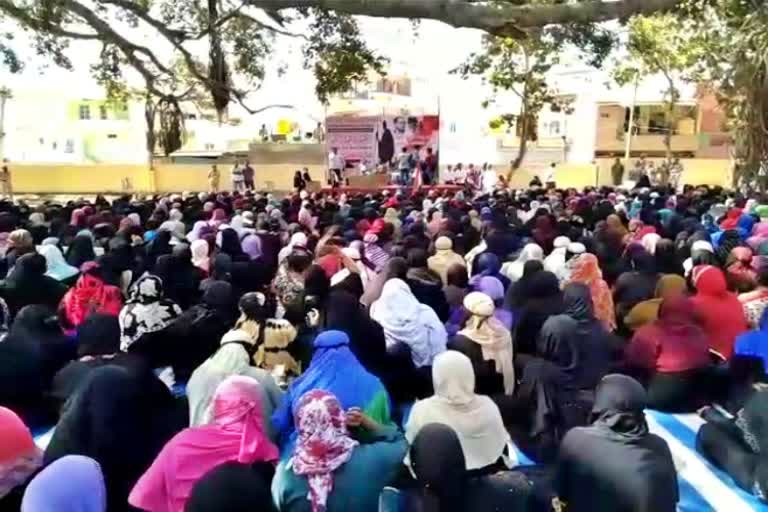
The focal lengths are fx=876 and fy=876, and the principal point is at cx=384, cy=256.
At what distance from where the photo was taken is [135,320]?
5375 mm

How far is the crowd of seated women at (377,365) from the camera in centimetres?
317

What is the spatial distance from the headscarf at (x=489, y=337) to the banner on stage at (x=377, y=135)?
1598cm

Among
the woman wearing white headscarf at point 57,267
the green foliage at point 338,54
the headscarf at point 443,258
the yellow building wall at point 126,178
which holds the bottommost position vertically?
the yellow building wall at point 126,178

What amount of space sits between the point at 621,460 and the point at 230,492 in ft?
4.62

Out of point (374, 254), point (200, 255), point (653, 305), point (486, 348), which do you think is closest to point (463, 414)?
point (486, 348)

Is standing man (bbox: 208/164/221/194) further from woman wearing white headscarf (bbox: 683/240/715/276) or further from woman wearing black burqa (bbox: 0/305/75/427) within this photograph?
woman wearing black burqa (bbox: 0/305/75/427)

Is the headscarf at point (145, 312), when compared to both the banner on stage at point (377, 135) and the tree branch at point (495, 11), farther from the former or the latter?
the banner on stage at point (377, 135)

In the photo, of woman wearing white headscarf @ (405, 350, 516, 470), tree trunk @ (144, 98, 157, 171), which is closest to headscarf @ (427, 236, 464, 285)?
woman wearing white headscarf @ (405, 350, 516, 470)

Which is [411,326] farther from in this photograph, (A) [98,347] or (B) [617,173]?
(B) [617,173]

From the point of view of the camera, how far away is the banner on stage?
2064cm

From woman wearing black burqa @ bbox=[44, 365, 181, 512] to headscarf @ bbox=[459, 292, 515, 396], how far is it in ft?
6.42

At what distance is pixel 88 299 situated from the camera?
6.11 m

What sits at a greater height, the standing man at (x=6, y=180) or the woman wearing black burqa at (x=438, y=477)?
the woman wearing black burqa at (x=438, y=477)

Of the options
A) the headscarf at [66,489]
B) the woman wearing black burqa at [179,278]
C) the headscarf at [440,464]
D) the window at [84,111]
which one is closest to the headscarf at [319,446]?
the headscarf at [440,464]
